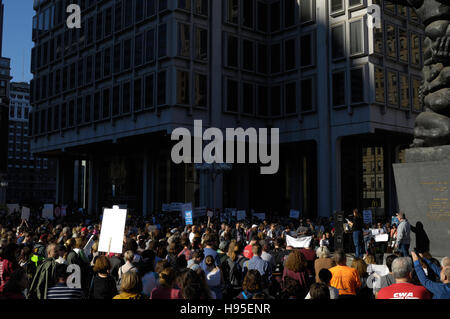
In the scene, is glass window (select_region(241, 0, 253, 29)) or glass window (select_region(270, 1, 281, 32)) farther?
glass window (select_region(270, 1, 281, 32))

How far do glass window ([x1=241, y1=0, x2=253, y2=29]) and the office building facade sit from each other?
13 cm

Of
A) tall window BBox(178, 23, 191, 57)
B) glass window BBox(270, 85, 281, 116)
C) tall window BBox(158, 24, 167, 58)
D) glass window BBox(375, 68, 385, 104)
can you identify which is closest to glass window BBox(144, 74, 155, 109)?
tall window BBox(158, 24, 167, 58)

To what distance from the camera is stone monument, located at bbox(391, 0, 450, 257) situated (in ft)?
42.2

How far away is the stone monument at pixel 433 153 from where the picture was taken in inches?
506

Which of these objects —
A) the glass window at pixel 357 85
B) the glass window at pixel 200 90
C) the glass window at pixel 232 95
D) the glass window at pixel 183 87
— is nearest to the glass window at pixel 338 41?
the glass window at pixel 357 85

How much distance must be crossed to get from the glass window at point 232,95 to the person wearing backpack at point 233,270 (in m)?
32.8

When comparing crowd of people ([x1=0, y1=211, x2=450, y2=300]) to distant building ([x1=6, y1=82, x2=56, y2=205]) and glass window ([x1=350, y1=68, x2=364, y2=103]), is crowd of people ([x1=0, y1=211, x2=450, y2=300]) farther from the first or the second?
distant building ([x1=6, y1=82, x2=56, y2=205])

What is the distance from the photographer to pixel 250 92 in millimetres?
45000

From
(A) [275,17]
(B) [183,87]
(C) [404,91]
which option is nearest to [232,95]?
(B) [183,87]

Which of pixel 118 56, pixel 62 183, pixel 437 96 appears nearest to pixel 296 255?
pixel 437 96

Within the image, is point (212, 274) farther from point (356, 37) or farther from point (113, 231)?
point (356, 37)

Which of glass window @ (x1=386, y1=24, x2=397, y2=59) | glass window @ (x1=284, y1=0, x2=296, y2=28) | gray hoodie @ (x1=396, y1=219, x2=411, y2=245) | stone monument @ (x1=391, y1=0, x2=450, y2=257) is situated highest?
glass window @ (x1=284, y1=0, x2=296, y2=28)

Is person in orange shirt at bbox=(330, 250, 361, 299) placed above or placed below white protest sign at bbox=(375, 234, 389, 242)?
above

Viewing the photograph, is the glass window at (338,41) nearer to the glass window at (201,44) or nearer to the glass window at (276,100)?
the glass window at (276,100)
